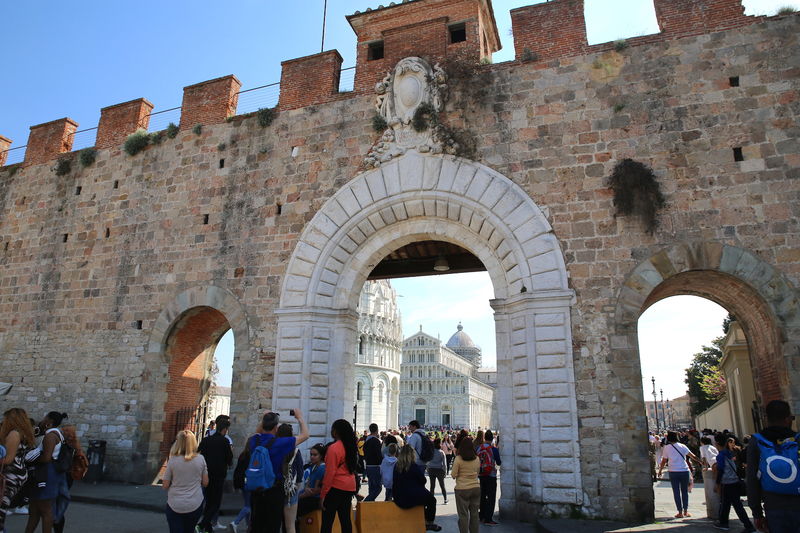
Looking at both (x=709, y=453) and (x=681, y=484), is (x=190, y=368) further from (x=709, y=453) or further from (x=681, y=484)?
(x=709, y=453)

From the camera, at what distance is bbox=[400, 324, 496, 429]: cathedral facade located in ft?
266

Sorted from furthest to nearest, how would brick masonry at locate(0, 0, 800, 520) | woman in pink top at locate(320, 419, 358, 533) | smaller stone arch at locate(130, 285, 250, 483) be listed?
1. smaller stone arch at locate(130, 285, 250, 483)
2. brick masonry at locate(0, 0, 800, 520)
3. woman in pink top at locate(320, 419, 358, 533)

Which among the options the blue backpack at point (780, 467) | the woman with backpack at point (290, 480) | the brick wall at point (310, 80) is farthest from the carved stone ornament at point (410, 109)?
the blue backpack at point (780, 467)

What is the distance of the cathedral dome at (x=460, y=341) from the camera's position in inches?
4008

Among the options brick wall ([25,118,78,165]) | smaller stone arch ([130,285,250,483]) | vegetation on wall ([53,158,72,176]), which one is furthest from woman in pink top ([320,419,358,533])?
brick wall ([25,118,78,165])

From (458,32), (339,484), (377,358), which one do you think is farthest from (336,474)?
(377,358)

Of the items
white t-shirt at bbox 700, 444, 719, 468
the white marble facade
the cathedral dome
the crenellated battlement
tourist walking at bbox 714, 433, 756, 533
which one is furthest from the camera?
the cathedral dome

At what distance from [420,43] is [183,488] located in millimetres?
8985

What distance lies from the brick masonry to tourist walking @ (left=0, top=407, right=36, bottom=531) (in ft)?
15.0

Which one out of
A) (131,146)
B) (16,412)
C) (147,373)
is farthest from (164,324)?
(16,412)

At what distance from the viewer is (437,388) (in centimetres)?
8306

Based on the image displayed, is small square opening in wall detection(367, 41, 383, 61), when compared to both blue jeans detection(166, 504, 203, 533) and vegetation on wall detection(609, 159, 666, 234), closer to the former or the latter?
vegetation on wall detection(609, 159, 666, 234)

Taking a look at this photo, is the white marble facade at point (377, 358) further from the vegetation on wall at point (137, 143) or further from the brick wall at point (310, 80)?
the brick wall at point (310, 80)

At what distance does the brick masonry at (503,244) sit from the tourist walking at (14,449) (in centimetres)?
457
